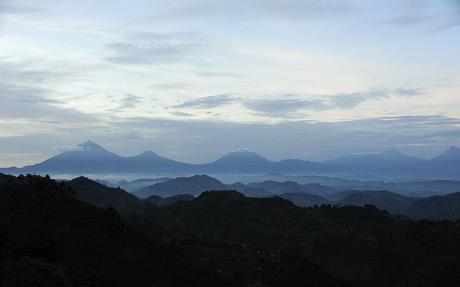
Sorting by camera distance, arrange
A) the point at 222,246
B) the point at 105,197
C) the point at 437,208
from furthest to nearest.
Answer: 1. the point at 437,208
2. the point at 105,197
3. the point at 222,246

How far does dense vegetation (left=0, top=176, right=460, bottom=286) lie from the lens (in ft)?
111

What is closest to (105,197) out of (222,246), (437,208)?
(222,246)

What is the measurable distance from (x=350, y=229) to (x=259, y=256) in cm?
2280

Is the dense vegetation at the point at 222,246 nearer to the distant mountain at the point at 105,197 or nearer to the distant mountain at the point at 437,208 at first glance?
the distant mountain at the point at 105,197

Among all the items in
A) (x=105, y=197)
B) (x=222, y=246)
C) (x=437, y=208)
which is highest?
(x=105, y=197)

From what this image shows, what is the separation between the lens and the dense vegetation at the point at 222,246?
33812 millimetres

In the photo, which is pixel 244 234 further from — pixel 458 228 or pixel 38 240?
pixel 38 240

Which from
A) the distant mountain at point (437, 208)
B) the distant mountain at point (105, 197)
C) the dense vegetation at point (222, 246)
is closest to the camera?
the dense vegetation at point (222, 246)

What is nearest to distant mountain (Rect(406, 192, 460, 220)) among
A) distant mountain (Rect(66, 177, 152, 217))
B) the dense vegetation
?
the dense vegetation

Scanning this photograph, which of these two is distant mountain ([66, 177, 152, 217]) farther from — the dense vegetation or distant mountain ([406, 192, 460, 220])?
distant mountain ([406, 192, 460, 220])

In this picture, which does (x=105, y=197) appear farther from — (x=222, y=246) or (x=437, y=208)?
(x=437, y=208)

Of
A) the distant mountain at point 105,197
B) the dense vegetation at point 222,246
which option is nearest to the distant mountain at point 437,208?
the dense vegetation at point 222,246

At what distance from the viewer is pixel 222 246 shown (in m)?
52.7

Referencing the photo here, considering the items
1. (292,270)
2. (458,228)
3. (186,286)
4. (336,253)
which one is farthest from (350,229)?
(186,286)
